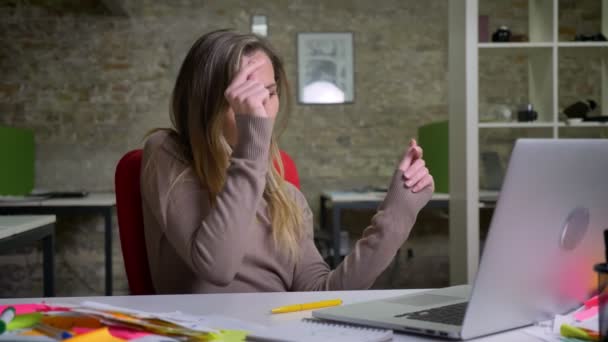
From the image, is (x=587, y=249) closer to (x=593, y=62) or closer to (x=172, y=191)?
(x=172, y=191)

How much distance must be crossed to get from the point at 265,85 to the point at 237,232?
14.3 inches

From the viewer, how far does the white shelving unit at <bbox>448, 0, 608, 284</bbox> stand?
342 centimetres

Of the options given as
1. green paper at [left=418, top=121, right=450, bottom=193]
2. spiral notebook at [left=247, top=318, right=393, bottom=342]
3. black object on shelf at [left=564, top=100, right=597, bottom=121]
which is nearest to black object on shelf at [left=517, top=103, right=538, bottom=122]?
black object on shelf at [left=564, top=100, right=597, bottom=121]

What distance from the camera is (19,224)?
2535mm

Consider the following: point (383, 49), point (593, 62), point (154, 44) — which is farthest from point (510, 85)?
point (154, 44)

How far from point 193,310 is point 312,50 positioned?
182 inches

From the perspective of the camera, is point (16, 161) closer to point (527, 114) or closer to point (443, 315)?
point (527, 114)

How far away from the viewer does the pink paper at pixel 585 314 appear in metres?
0.92

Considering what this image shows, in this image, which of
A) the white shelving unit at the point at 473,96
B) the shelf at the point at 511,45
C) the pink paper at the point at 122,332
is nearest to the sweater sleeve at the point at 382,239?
the pink paper at the point at 122,332

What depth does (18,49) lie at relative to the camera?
5.32m

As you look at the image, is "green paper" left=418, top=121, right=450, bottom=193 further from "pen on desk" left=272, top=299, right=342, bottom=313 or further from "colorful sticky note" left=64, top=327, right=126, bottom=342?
"colorful sticky note" left=64, top=327, right=126, bottom=342

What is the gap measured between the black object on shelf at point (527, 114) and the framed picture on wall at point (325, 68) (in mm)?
2080

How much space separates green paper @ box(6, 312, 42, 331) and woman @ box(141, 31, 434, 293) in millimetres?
492

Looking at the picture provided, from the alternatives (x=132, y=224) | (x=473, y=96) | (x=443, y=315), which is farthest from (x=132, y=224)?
(x=473, y=96)
